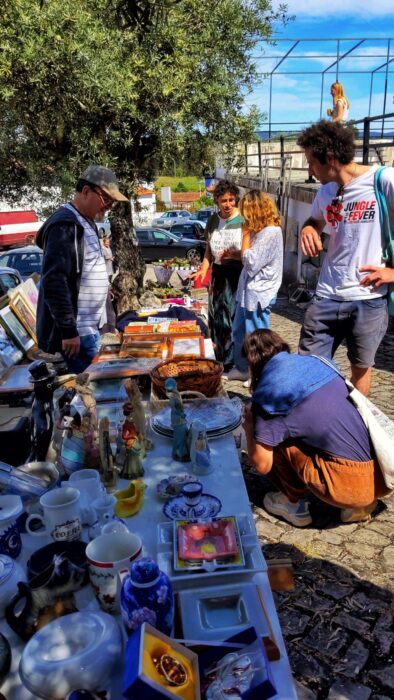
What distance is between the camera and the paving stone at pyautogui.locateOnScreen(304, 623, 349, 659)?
2167mm

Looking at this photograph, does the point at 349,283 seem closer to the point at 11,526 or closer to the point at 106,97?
the point at 11,526

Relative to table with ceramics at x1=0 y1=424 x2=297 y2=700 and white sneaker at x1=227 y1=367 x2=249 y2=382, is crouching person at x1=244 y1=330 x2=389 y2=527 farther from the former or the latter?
white sneaker at x1=227 y1=367 x2=249 y2=382

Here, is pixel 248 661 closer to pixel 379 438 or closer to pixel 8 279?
pixel 379 438

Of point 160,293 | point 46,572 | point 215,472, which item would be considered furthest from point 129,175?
point 46,572

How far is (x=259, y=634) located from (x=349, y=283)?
2.32 metres

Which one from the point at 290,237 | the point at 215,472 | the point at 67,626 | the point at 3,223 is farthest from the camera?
the point at 3,223

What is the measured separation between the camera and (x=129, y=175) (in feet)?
21.6

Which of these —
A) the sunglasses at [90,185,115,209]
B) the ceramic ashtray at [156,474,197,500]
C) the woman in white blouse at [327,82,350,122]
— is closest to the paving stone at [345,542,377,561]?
the ceramic ashtray at [156,474,197,500]

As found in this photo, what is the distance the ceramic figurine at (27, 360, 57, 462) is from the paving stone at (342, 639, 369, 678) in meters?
1.54

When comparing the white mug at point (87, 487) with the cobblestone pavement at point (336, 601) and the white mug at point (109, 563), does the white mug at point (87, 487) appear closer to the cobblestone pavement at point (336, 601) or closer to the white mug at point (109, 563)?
the white mug at point (109, 563)

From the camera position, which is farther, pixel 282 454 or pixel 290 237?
pixel 290 237

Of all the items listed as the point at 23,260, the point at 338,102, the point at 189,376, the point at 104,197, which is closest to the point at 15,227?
the point at 23,260

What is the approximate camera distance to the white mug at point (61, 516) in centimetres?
Answer: 152

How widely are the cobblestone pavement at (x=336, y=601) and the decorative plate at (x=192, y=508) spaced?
0.91 meters
